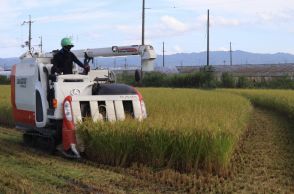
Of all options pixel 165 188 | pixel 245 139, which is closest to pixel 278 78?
pixel 245 139

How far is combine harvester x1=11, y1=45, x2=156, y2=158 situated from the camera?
9.85m

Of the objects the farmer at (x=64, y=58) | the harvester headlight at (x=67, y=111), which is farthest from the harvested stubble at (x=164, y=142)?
the farmer at (x=64, y=58)

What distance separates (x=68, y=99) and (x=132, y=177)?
2647 mm

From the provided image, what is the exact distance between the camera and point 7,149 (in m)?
10.7

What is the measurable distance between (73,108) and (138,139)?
1704 mm

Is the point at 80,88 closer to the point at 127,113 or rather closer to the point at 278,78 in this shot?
the point at 127,113

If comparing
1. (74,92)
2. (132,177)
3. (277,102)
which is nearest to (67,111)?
(74,92)

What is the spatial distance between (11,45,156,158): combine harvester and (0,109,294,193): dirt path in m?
0.53

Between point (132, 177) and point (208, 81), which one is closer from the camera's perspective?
point (132, 177)

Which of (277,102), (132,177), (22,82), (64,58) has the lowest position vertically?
(132,177)

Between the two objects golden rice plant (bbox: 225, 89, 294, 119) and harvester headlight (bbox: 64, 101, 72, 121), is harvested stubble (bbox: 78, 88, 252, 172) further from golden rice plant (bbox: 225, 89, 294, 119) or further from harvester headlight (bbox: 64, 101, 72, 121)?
golden rice plant (bbox: 225, 89, 294, 119)

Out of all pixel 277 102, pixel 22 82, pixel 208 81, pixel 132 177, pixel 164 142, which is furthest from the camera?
pixel 208 81

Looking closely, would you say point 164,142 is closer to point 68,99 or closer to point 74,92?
point 68,99

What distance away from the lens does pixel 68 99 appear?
981cm
